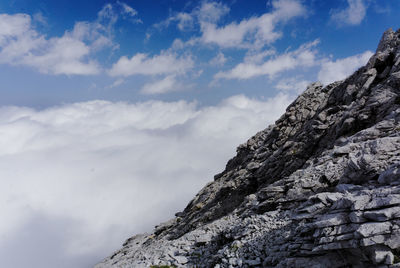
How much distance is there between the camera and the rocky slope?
15.8m

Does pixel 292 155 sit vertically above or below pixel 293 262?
above

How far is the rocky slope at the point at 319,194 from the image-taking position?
15.8 meters

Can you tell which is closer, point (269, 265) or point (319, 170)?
point (269, 265)

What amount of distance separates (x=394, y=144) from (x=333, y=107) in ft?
73.8

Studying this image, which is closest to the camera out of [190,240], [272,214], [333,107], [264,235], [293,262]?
[293,262]

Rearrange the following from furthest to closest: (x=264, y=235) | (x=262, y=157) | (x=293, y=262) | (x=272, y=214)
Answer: (x=262, y=157) → (x=272, y=214) → (x=264, y=235) → (x=293, y=262)

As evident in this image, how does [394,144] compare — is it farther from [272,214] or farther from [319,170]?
[272,214]

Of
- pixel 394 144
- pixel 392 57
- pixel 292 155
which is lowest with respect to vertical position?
pixel 394 144

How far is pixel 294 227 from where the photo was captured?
2161 cm

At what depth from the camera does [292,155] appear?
138 ft

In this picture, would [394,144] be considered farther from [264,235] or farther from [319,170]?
[264,235]

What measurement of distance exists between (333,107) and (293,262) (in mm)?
33715

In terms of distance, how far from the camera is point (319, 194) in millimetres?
20609

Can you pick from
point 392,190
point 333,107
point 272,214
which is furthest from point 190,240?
point 333,107
